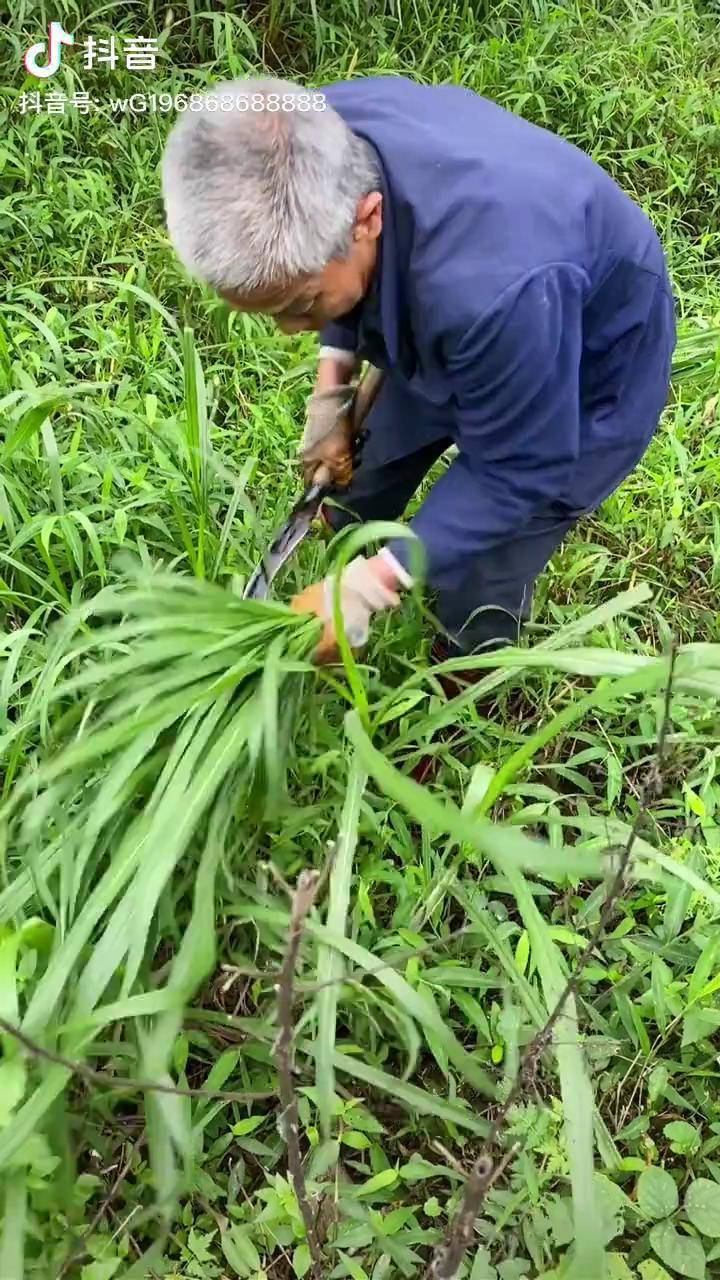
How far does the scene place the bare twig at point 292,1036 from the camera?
31.0 inches

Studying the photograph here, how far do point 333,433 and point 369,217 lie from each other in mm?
587

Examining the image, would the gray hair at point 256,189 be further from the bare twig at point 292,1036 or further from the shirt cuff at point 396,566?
the bare twig at point 292,1036

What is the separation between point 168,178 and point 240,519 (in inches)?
33.2

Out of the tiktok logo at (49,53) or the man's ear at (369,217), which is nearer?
the man's ear at (369,217)

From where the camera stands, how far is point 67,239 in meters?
2.47

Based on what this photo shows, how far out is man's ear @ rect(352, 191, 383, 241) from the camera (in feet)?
4.15

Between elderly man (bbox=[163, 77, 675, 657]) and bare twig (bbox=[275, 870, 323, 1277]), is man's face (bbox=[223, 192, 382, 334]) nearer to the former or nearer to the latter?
elderly man (bbox=[163, 77, 675, 657])

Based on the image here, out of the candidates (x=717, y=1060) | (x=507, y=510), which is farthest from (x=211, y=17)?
(x=717, y=1060)

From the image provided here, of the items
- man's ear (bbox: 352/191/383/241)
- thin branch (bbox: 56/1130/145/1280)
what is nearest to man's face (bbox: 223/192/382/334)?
man's ear (bbox: 352/191/383/241)

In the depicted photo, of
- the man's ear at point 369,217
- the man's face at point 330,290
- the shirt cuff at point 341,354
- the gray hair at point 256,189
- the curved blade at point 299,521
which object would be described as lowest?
the curved blade at point 299,521

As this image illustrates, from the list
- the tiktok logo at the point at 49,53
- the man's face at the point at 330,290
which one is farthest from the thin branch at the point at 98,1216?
the tiktok logo at the point at 49,53

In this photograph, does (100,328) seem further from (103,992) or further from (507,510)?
(103,992)

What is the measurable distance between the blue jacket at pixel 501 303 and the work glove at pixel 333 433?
284 millimetres

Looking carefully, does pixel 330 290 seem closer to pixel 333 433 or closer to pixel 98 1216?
pixel 333 433
